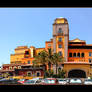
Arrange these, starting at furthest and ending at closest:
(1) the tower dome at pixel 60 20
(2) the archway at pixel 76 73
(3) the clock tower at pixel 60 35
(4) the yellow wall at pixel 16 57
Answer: (4) the yellow wall at pixel 16 57 < (1) the tower dome at pixel 60 20 < (3) the clock tower at pixel 60 35 < (2) the archway at pixel 76 73

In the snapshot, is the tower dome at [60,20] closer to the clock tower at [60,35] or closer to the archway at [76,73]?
the clock tower at [60,35]

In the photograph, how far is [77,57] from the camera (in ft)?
167

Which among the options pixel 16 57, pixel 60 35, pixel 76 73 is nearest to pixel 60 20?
pixel 60 35

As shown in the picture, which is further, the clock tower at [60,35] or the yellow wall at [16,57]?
the yellow wall at [16,57]

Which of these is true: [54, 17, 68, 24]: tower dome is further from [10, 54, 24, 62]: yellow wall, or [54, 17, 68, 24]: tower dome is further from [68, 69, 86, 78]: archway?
[10, 54, 24, 62]: yellow wall

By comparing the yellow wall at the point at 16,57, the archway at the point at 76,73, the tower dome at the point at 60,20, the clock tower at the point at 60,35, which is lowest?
the archway at the point at 76,73

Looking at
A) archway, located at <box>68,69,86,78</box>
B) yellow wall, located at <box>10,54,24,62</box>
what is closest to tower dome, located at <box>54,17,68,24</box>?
archway, located at <box>68,69,86,78</box>

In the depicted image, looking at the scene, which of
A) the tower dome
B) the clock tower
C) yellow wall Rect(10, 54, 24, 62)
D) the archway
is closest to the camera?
the archway

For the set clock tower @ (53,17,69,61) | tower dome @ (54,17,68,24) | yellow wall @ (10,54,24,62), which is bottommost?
yellow wall @ (10,54,24,62)

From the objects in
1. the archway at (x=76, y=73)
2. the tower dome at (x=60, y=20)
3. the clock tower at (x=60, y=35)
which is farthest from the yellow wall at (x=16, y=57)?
the archway at (x=76, y=73)

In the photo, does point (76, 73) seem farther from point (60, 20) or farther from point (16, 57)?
point (16, 57)
